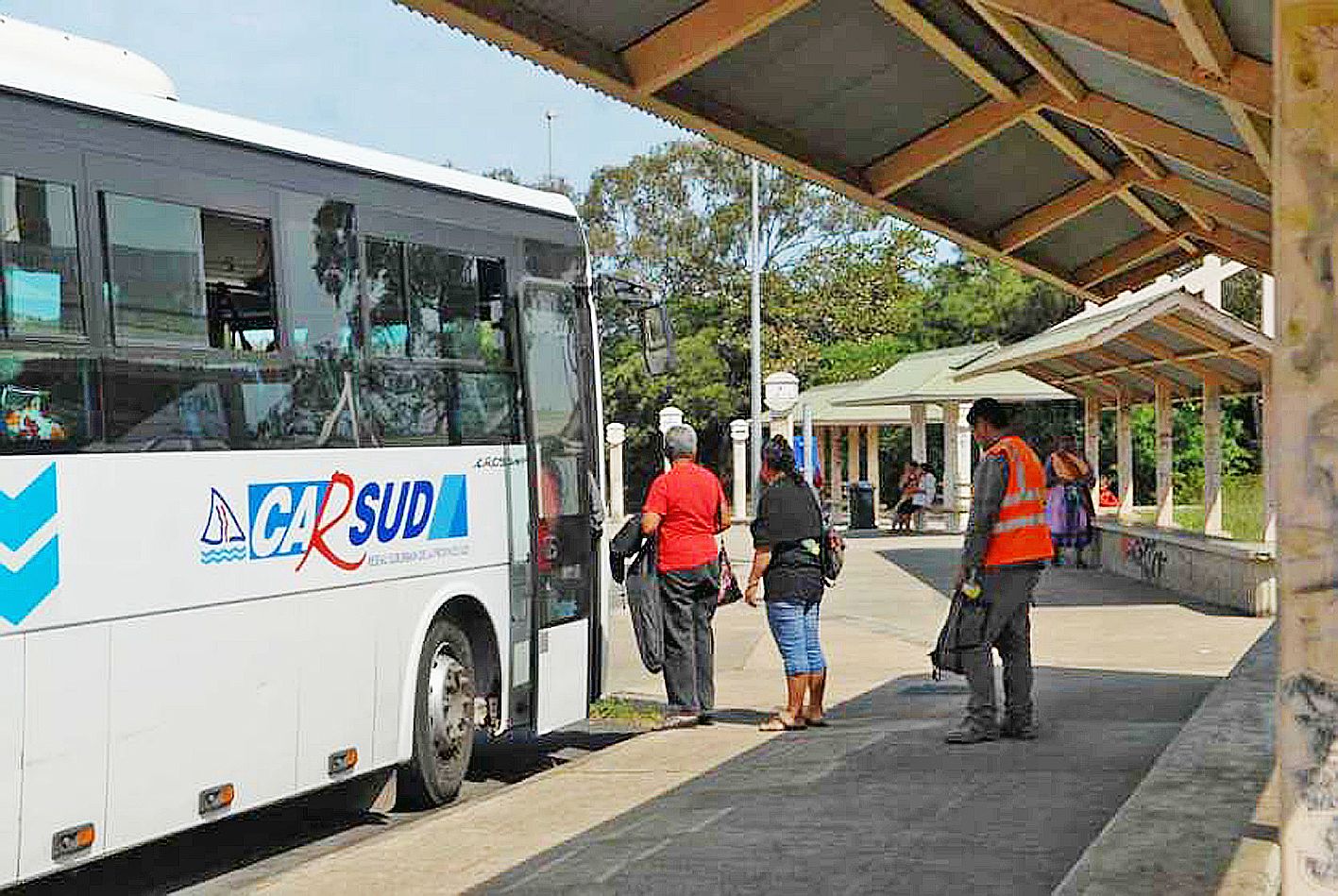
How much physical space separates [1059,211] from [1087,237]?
1.78 meters

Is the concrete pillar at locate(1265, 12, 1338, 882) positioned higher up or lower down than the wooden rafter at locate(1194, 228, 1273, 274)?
lower down

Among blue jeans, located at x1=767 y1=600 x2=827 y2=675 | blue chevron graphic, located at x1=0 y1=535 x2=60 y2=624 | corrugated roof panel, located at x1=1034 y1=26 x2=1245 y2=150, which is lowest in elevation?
blue jeans, located at x1=767 y1=600 x2=827 y2=675

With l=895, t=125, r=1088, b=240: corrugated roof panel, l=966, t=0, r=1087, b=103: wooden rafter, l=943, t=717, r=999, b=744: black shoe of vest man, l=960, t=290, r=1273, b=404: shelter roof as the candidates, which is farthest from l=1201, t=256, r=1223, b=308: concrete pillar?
l=966, t=0, r=1087, b=103: wooden rafter

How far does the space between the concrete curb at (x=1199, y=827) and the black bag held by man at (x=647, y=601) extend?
4357 millimetres

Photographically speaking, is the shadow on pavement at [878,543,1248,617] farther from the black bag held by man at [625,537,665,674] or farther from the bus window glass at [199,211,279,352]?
the bus window glass at [199,211,279,352]

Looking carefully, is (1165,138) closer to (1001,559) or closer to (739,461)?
(1001,559)

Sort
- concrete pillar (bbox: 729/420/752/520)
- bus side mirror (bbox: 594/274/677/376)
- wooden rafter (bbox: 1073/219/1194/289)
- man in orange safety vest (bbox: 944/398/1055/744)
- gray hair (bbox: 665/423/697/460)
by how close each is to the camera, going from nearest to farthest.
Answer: man in orange safety vest (bbox: 944/398/1055/744)
gray hair (bbox: 665/423/697/460)
bus side mirror (bbox: 594/274/677/376)
wooden rafter (bbox: 1073/219/1194/289)
concrete pillar (bbox: 729/420/752/520)

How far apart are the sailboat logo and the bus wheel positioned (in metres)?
1.91

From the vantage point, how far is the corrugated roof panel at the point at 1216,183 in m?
11.2

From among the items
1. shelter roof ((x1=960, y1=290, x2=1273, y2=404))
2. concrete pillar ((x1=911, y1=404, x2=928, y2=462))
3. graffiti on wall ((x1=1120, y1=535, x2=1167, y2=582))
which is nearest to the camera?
shelter roof ((x1=960, y1=290, x2=1273, y2=404))

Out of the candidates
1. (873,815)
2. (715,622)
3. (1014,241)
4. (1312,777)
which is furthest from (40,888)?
(715,622)

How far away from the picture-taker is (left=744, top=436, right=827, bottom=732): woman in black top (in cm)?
1225

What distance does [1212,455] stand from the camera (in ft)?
74.9

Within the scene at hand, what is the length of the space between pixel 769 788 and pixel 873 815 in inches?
41.7
